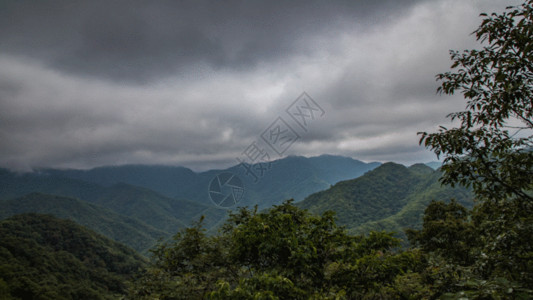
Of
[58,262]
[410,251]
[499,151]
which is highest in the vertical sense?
[499,151]

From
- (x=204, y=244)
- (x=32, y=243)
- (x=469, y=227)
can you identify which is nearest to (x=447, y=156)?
(x=204, y=244)

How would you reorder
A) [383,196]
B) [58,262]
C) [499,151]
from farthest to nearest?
[383,196]
[58,262]
[499,151]

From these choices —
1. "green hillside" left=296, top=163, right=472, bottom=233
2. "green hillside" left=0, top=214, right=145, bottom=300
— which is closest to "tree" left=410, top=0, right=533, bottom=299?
"green hillside" left=0, top=214, right=145, bottom=300

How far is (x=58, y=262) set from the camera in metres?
82.1

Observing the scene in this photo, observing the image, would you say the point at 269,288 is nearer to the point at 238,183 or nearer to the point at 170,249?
the point at 170,249

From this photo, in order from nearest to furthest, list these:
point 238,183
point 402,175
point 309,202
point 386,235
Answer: point 386,235, point 238,183, point 309,202, point 402,175

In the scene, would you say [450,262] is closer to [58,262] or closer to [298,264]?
[298,264]

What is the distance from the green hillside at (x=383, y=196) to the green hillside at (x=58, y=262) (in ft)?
269

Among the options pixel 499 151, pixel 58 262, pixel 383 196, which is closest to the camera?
pixel 499 151

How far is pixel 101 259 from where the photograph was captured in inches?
3944

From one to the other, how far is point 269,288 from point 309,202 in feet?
521

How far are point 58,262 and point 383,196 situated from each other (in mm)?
155222

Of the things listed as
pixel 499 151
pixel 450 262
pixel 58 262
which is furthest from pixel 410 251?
pixel 58 262

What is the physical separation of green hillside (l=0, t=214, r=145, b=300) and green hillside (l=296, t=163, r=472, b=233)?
269 ft
